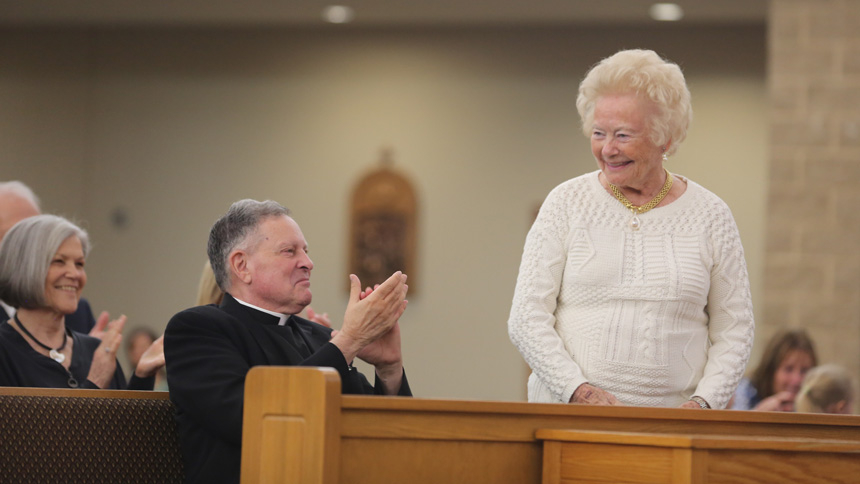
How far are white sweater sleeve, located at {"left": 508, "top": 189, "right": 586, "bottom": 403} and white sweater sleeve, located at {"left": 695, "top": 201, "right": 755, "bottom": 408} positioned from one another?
14.8 inches

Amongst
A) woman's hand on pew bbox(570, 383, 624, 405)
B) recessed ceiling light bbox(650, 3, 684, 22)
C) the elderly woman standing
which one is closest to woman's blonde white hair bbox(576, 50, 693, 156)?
the elderly woman standing

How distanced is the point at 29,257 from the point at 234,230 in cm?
99

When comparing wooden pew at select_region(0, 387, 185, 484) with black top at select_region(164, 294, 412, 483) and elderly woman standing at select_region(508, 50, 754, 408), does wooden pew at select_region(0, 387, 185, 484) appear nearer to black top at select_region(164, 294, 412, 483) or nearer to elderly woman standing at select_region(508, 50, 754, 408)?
black top at select_region(164, 294, 412, 483)

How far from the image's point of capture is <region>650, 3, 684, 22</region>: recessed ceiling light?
884cm

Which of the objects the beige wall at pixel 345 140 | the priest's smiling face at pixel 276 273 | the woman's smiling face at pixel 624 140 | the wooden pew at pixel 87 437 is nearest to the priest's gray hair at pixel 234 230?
the priest's smiling face at pixel 276 273

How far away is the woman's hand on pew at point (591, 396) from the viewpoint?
9.25 ft

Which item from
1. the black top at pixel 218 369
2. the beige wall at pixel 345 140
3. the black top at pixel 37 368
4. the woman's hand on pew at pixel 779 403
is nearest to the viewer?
the black top at pixel 218 369

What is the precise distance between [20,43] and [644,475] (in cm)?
929

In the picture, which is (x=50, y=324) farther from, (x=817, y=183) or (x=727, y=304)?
(x=817, y=183)

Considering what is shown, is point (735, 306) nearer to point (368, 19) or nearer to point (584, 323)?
point (584, 323)

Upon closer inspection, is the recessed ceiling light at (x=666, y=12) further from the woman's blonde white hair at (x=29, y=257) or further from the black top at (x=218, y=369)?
the black top at (x=218, y=369)

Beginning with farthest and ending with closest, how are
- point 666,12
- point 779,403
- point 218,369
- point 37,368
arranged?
point 666,12 < point 779,403 < point 37,368 < point 218,369

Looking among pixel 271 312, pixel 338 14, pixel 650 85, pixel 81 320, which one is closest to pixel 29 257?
pixel 81 320

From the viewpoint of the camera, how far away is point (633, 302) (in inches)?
116
